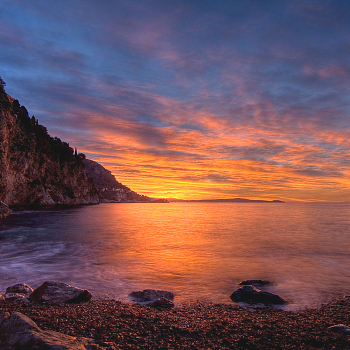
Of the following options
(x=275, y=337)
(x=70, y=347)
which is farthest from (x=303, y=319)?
(x=70, y=347)

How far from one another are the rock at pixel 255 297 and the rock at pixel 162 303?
8.01 feet

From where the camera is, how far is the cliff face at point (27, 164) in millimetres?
46688

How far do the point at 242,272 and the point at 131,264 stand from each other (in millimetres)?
6827

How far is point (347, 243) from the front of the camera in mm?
24156

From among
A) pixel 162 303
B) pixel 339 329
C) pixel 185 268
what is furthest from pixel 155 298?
pixel 185 268

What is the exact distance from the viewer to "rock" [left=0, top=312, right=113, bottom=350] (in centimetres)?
380

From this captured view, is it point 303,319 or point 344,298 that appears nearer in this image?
point 303,319

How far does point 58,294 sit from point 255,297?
675 cm

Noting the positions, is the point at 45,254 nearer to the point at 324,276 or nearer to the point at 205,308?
the point at 205,308

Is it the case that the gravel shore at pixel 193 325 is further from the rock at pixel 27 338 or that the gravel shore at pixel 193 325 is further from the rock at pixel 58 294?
the rock at pixel 27 338

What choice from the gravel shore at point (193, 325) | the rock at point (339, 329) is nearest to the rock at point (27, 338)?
the gravel shore at point (193, 325)

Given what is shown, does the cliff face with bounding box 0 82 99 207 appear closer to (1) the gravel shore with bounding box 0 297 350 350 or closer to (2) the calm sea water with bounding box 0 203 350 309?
(2) the calm sea water with bounding box 0 203 350 309

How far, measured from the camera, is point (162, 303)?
780 centimetres

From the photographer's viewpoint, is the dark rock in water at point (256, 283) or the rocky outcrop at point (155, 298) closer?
the rocky outcrop at point (155, 298)
